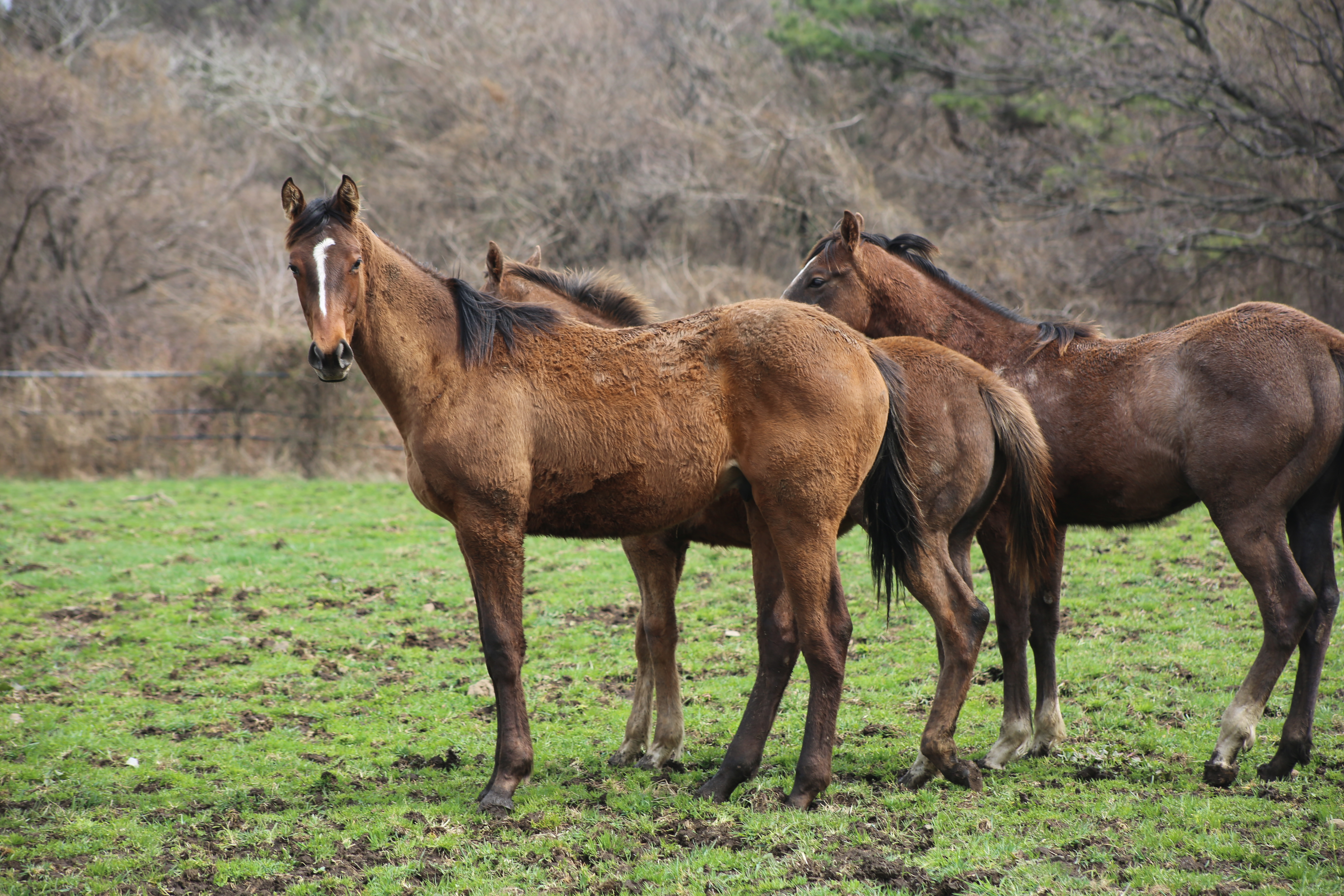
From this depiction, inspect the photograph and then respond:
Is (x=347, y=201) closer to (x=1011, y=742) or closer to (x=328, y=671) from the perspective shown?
(x=328, y=671)

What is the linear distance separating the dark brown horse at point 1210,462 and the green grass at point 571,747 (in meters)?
0.37

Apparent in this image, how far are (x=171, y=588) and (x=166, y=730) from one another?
3301 millimetres

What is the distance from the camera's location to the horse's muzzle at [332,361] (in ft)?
13.0

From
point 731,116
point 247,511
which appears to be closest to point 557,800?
point 247,511

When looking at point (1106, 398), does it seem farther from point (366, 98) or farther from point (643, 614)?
point (366, 98)

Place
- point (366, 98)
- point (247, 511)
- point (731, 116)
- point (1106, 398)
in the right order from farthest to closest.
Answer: point (366, 98) < point (731, 116) < point (247, 511) < point (1106, 398)

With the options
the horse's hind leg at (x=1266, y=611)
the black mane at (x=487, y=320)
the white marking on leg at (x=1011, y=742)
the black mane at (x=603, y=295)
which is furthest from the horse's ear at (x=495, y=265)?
the horse's hind leg at (x=1266, y=611)

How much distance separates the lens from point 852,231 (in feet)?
19.3

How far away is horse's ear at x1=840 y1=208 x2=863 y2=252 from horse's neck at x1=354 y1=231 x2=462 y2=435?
8.08 ft

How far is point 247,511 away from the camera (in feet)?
40.7

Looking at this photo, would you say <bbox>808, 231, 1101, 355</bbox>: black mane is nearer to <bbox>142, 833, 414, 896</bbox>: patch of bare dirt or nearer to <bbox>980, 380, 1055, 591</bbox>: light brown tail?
<bbox>980, 380, 1055, 591</bbox>: light brown tail

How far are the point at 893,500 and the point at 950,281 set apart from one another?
5.91 ft

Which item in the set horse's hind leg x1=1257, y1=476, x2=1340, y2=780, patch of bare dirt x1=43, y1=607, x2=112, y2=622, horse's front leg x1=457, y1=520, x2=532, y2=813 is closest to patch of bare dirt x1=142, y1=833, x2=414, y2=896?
horse's front leg x1=457, y1=520, x2=532, y2=813

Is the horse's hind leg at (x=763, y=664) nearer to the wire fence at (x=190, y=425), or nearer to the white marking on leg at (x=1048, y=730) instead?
the white marking on leg at (x=1048, y=730)
